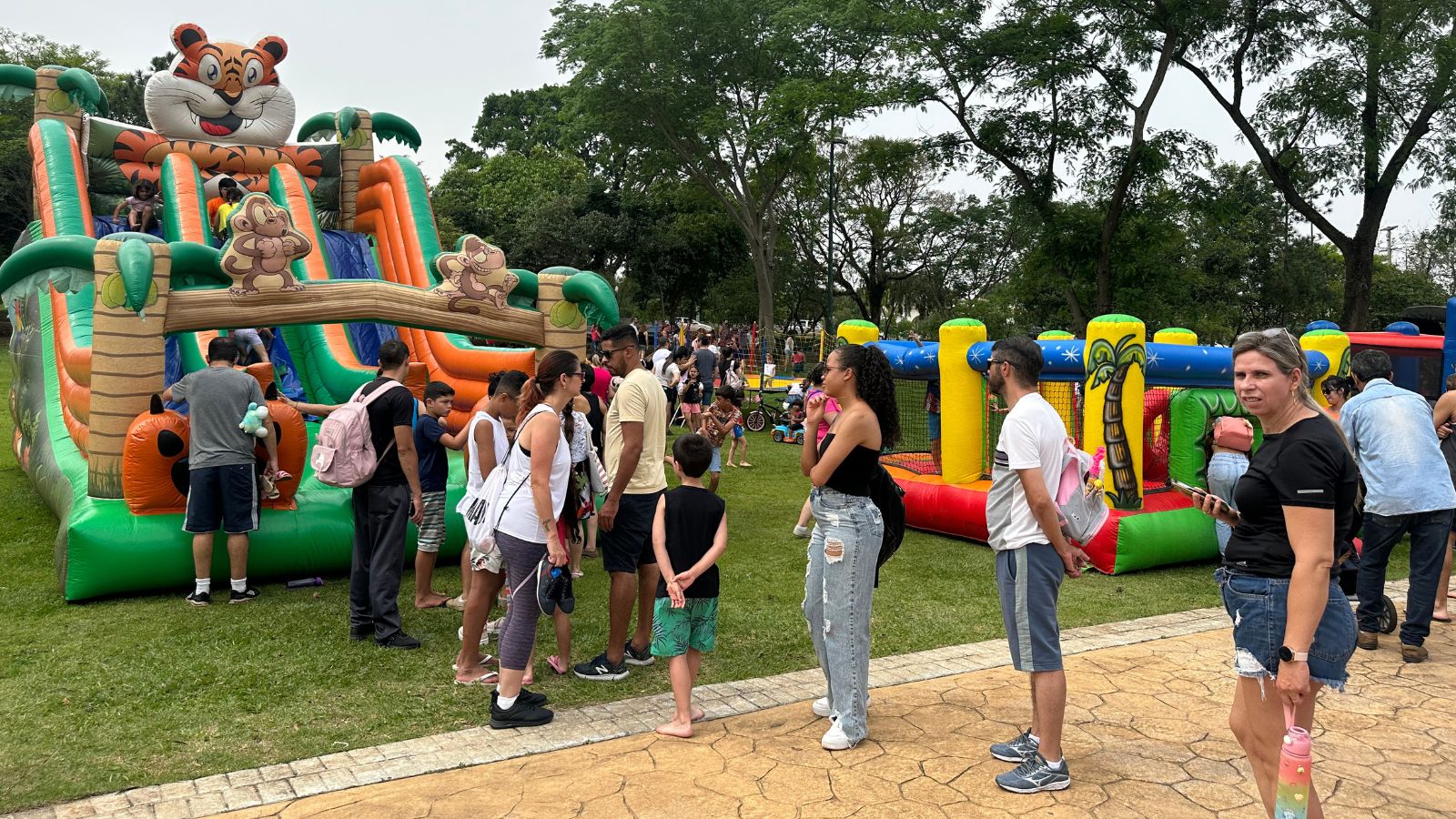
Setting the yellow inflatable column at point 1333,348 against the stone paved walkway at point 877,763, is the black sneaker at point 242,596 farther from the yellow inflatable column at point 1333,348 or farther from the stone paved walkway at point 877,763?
the yellow inflatable column at point 1333,348

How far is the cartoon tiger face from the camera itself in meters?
11.1

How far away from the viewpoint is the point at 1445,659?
551 cm

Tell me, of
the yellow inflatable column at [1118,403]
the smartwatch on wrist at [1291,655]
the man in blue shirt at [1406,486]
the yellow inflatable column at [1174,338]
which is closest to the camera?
the smartwatch on wrist at [1291,655]

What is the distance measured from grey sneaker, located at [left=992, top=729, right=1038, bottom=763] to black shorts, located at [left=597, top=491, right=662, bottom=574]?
191 centimetres

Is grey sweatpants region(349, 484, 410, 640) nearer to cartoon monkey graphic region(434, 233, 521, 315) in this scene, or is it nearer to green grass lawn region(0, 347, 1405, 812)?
green grass lawn region(0, 347, 1405, 812)

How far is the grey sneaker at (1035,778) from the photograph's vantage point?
3725mm

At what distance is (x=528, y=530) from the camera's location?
447 centimetres

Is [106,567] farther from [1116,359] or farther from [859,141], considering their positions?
[859,141]

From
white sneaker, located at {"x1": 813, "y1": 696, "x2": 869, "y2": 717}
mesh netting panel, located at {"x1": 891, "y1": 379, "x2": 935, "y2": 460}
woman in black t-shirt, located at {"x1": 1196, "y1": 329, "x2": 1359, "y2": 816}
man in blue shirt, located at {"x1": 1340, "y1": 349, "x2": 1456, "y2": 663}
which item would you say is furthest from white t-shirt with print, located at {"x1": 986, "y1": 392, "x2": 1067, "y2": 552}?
mesh netting panel, located at {"x1": 891, "y1": 379, "x2": 935, "y2": 460}

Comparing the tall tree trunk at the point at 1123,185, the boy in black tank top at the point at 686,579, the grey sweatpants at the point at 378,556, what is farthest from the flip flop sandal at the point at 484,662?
the tall tree trunk at the point at 1123,185

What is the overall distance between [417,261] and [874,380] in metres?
7.55

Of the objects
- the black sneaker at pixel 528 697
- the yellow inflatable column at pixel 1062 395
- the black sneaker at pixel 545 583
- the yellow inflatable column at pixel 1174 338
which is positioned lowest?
the black sneaker at pixel 528 697

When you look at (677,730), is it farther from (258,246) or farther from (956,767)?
(258,246)

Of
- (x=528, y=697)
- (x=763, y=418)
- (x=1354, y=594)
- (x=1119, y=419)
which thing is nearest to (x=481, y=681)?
(x=528, y=697)
